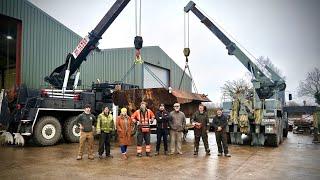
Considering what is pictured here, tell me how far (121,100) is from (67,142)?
2.68 meters

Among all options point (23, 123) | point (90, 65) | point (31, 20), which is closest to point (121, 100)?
point (23, 123)

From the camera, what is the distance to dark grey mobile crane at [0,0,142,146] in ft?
40.9

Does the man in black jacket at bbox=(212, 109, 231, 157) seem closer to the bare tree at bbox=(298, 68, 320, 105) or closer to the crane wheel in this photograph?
the crane wheel

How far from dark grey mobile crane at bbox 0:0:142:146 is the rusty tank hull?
110cm

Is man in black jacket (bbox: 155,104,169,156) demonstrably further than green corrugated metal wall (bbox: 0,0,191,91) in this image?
No

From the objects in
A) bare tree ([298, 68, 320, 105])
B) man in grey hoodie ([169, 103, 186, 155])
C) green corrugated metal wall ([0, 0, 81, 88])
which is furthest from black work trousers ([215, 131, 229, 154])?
bare tree ([298, 68, 320, 105])

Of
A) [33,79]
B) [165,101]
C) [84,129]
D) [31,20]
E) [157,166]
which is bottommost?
[157,166]

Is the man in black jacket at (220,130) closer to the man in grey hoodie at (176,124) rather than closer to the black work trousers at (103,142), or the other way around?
the man in grey hoodie at (176,124)

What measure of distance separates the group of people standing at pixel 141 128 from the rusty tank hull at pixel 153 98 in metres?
2.10

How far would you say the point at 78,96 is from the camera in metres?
14.0

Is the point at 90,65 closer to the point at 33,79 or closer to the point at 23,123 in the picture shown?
the point at 33,79

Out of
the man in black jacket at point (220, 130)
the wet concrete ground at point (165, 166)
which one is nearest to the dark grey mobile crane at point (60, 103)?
the wet concrete ground at point (165, 166)

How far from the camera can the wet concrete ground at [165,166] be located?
7.07 metres

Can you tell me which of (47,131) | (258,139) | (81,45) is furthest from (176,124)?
(81,45)
